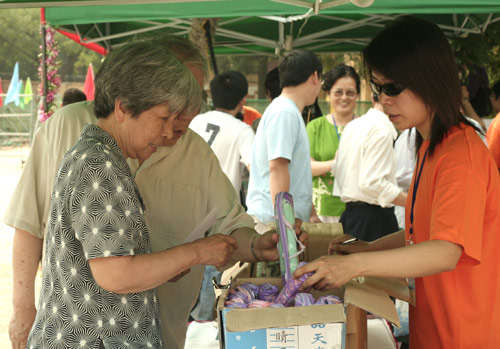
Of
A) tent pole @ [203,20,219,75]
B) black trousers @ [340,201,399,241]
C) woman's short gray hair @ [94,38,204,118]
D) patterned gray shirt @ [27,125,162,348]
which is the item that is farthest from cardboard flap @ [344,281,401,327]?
tent pole @ [203,20,219,75]

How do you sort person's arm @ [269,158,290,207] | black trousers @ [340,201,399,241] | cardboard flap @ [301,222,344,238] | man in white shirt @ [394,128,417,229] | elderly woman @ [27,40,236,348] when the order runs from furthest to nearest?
man in white shirt @ [394,128,417,229]
black trousers @ [340,201,399,241]
person's arm @ [269,158,290,207]
cardboard flap @ [301,222,344,238]
elderly woman @ [27,40,236,348]

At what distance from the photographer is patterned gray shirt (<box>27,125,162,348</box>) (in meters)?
1.42

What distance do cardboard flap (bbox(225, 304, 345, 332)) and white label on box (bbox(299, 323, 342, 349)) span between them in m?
0.02

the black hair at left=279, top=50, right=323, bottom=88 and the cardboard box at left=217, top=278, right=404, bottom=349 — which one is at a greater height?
the black hair at left=279, top=50, right=323, bottom=88

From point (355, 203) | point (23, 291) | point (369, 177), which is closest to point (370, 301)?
point (23, 291)

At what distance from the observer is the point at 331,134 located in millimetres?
4641

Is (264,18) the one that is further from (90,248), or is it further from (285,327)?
(285,327)

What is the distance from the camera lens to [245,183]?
5.37 m

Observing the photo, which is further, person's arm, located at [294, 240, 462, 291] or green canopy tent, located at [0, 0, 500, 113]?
green canopy tent, located at [0, 0, 500, 113]

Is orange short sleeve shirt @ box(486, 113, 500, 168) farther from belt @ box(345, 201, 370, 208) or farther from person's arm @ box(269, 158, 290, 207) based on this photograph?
person's arm @ box(269, 158, 290, 207)

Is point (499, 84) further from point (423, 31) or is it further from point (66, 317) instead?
point (66, 317)

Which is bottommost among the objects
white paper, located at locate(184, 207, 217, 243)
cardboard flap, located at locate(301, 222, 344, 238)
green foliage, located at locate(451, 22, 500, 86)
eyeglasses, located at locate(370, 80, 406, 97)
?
cardboard flap, located at locate(301, 222, 344, 238)

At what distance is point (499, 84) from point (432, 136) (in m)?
4.09

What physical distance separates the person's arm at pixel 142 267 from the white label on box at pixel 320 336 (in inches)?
14.5
